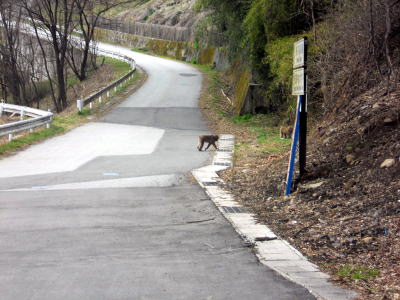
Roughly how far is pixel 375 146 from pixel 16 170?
9.56 metres

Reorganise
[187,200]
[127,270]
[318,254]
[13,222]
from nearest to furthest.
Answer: [127,270], [318,254], [13,222], [187,200]

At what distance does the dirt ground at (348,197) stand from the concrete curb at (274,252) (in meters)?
0.15

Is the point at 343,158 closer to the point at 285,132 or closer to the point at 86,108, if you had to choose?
the point at 285,132

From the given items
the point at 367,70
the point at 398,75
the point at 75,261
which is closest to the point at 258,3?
the point at 367,70

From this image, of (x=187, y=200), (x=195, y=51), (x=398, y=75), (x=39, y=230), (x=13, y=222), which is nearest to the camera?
(x=39, y=230)

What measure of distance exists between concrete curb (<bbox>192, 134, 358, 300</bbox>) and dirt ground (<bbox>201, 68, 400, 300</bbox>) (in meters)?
0.15

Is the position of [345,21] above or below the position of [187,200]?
above

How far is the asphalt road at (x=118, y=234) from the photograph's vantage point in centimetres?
539

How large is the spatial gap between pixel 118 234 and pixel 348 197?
3513mm

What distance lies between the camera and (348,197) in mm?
8469

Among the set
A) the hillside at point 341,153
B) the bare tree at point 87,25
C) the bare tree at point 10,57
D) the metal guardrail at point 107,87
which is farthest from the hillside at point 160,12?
the hillside at point 341,153

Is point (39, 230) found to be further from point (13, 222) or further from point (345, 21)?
point (345, 21)

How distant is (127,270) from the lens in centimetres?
596

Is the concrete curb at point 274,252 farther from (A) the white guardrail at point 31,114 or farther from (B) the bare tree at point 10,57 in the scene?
(B) the bare tree at point 10,57
